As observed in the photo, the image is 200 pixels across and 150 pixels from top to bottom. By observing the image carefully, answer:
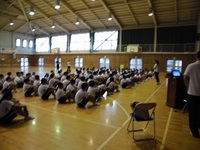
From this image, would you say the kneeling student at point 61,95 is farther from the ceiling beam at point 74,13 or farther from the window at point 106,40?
the window at point 106,40

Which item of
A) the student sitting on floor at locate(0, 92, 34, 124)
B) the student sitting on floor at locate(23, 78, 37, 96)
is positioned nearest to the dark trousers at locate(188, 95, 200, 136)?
the student sitting on floor at locate(0, 92, 34, 124)

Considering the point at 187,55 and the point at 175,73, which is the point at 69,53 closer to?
the point at 187,55

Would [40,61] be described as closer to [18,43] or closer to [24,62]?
[24,62]

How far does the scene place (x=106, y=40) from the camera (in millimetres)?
30578

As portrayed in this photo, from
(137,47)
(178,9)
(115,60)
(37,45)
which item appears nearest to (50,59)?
(37,45)

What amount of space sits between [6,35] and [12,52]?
3.46 metres

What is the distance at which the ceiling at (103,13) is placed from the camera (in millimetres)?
21828

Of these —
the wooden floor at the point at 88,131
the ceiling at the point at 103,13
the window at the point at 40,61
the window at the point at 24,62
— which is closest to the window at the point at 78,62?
the ceiling at the point at 103,13

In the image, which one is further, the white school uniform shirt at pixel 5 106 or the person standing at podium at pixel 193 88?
the white school uniform shirt at pixel 5 106

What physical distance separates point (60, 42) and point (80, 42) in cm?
503

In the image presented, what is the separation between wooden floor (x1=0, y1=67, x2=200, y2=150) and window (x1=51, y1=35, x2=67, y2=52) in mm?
29771

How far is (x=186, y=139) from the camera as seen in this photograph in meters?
4.15

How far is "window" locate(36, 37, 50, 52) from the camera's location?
37.7m

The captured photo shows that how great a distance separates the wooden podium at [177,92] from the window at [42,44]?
3425cm
